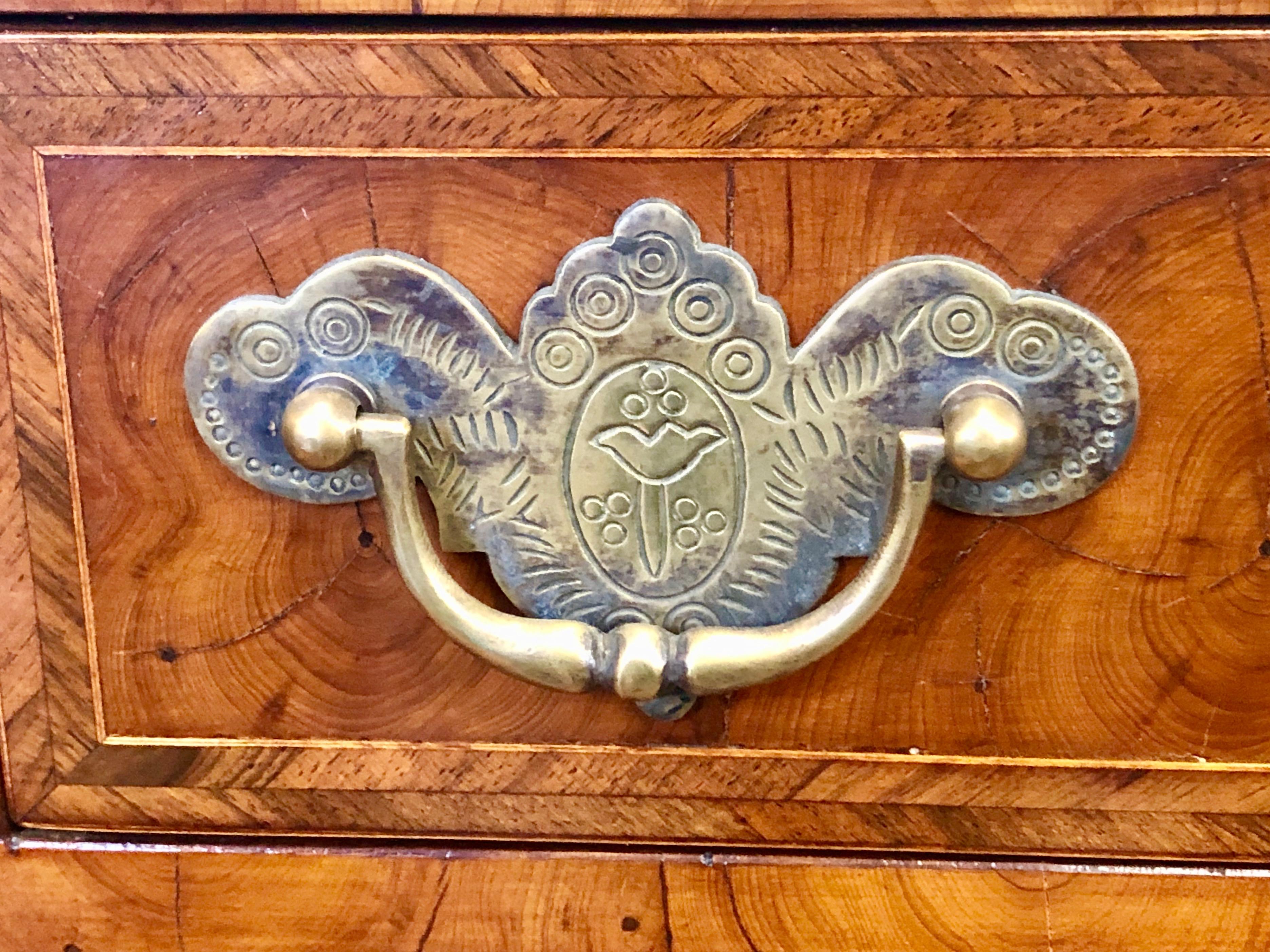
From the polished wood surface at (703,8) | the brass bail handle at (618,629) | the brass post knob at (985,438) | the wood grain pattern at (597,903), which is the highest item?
the polished wood surface at (703,8)

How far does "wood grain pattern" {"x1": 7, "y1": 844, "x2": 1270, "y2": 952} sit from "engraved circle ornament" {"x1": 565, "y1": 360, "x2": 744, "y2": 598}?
0.11 metres

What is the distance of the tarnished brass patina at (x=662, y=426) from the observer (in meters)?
0.30

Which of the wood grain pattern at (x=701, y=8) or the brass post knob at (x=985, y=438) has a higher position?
the wood grain pattern at (x=701, y=8)

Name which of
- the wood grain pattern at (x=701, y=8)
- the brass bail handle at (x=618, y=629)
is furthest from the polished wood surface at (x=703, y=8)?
the brass bail handle at (x=618, y=629)

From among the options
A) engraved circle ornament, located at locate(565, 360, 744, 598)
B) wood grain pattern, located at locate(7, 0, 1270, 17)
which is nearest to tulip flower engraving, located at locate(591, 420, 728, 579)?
engraved circle ornament, located at locate(565, 360, 744, 598)

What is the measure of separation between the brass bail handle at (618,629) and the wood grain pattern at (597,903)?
0.09 meters

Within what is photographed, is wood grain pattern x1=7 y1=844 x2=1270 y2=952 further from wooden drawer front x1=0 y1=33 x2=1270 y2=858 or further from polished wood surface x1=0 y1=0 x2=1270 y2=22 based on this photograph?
polished wood surface x1=0 y1=0 x2=1270 y2=22

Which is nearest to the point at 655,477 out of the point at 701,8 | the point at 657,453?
the point at 657,453

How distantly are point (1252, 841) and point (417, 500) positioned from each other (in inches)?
11.8

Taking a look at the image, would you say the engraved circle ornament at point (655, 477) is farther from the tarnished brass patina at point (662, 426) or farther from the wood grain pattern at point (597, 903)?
the wood grain pattern at point (597, 903)

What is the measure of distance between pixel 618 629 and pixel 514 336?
0.32 ft

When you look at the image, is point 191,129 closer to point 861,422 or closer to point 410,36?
point 410,36

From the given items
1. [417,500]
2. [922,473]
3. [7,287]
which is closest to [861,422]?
[922,473]

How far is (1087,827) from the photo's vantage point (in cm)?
34
